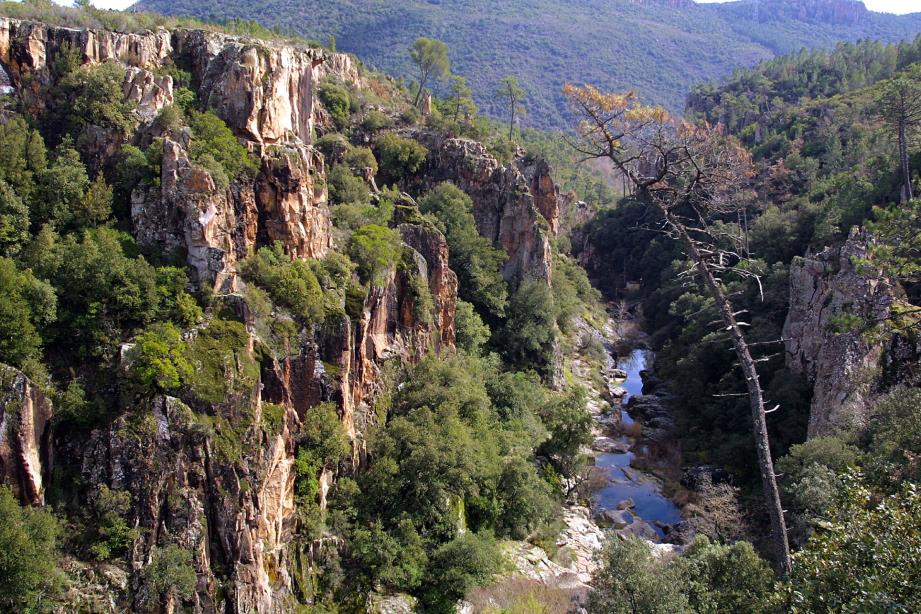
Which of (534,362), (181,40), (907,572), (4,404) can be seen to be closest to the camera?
(907,572)

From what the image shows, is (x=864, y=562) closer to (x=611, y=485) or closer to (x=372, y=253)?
(x=372, y=253)

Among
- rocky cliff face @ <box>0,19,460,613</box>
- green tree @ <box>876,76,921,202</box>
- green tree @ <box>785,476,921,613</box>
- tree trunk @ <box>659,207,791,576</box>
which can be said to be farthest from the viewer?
green tree @ <box>876,76,921,202</box>

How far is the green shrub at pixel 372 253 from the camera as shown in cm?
3466

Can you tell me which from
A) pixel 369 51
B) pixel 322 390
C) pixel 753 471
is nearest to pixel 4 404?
pixel 322 390

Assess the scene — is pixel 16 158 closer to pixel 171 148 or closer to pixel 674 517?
pixel 171 148

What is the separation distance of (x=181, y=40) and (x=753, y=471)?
133 feet

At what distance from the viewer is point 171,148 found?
2730cm

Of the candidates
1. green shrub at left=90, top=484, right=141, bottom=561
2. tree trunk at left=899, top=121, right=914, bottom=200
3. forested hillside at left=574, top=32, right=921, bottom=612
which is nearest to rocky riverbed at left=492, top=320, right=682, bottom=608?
forested hillside at left=574, top=32, right=921, bottom=612

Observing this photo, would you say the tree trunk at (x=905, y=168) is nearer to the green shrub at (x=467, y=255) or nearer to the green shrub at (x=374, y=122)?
the green shrub at (x=467, y=255)

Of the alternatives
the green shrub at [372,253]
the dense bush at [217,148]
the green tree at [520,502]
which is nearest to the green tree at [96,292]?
the dense bush at [217,148]

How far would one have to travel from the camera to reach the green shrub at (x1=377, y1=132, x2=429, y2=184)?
2195 inches

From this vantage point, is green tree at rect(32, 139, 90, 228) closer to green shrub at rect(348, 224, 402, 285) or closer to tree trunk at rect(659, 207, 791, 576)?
green shrub at rect(348, 224, 402, 285)

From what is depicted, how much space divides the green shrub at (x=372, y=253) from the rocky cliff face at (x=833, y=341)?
64.3 feet

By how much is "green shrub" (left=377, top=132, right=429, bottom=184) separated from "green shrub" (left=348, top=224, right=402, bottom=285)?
19532 mm
